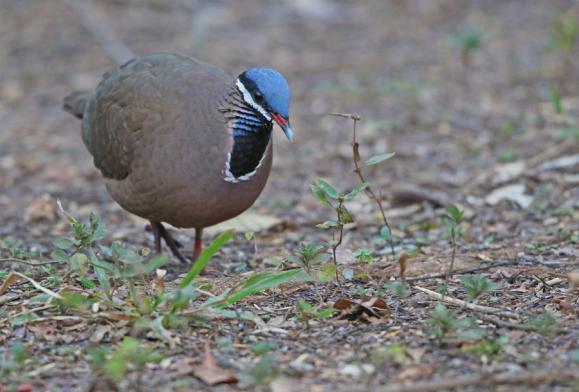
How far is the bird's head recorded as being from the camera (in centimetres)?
448

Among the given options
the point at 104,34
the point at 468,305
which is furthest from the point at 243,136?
the point at 104,34

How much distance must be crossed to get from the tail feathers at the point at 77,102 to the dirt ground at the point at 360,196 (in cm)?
67

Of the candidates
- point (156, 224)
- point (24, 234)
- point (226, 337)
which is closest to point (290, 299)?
point (226, 337)

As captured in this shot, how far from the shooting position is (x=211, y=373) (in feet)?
10.6

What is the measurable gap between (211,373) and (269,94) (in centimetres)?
168

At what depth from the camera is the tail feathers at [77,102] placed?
5949 millimetres

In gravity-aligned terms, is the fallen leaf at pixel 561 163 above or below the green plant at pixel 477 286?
above

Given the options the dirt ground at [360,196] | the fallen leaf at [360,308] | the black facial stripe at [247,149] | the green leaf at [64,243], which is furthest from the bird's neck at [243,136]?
the fallen leaf at [360,308]

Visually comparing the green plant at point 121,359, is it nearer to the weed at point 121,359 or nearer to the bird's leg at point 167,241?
the weed at point 121,359

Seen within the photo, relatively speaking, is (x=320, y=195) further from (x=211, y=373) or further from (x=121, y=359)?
(x=121, y=359)

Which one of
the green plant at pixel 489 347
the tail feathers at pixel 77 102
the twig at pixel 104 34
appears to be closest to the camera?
the green plant at pixel 489 347

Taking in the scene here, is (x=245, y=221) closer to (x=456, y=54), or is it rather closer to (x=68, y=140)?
(x=68, y=140)

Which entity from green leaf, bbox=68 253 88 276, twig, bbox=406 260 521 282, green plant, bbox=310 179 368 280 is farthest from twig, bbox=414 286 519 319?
green leaf, bbox=68 253 88 276

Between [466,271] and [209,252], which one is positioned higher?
[209,252]
